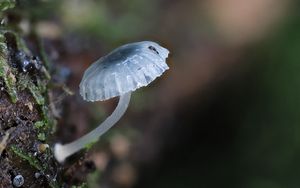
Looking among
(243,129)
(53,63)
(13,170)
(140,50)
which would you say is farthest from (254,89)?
(13,170)

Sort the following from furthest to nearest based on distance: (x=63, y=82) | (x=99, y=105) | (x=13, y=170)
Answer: (x=99, y=105) → (x=63, y=82) → (x=13, y=170)

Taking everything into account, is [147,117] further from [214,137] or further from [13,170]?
[13,170]

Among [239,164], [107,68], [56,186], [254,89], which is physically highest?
[107,68]

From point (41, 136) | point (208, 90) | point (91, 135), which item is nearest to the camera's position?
point (41, 136)

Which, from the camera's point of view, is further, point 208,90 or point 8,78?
point 208,90

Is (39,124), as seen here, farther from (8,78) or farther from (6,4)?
(6,4)

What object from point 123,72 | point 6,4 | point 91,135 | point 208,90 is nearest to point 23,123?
point 91,135

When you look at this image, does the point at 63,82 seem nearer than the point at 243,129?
Yes
